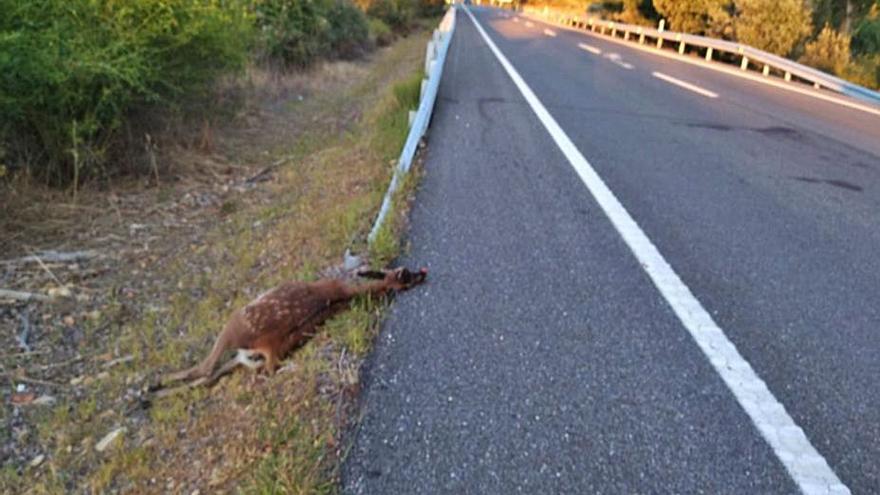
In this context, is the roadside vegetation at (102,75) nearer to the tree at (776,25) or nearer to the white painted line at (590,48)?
the white painted line at (590,48)

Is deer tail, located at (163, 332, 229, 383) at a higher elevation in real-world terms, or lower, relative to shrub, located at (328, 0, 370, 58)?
lower

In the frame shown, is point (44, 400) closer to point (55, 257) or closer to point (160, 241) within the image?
point (55, 257)

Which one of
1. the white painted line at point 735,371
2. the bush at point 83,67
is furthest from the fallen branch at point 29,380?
the white painted line at point 735,371

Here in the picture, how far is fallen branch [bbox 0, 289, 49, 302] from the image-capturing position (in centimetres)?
414

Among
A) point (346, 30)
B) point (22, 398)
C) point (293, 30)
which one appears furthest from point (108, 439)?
point (346, 30)

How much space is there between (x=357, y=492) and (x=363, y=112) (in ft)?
27.4

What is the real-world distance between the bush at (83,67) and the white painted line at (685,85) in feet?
26.8

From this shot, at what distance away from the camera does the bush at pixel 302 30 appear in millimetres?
12773

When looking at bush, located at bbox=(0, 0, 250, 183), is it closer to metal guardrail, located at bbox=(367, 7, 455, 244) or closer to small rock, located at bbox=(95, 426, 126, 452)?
metal guardrail, located at bbox=(367, 7, 455, 244)

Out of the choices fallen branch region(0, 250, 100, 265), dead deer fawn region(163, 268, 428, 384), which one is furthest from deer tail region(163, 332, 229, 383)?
fallen branch region(0, 250, 100, 265)

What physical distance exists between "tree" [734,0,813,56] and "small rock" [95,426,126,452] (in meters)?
19.7

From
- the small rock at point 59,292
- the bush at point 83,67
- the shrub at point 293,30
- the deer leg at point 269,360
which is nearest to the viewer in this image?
the deer leg at point 269,360

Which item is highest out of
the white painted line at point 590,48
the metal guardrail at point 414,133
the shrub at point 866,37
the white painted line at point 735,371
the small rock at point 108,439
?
the shrub at point 866,37

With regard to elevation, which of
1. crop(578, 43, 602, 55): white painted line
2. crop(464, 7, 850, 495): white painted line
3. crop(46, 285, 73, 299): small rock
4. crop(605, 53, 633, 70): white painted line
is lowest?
crop(46, 285, 73, 299): small rock
